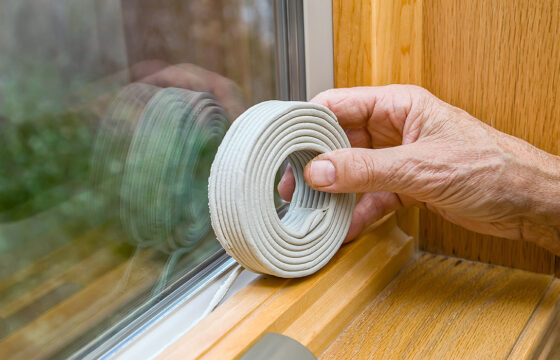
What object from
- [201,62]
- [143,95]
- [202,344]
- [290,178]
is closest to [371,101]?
[290,178]

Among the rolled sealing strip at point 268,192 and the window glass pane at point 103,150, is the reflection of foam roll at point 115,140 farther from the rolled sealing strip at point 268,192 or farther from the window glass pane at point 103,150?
the rolled sealing strip at point 268,192

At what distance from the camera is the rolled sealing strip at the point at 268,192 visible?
0.70m

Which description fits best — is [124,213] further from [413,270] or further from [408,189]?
[413,270]

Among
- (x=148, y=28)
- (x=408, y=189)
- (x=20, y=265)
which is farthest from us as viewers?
(x=408, y=189)

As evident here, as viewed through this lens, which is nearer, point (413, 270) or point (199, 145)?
point (199, 145)

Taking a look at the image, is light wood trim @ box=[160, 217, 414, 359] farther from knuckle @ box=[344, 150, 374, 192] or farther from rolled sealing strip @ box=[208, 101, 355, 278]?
knuckle @ box=[344, 150, 374, 192]

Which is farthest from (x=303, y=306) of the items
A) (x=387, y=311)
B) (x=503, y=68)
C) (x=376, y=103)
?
(x=503, y=68)

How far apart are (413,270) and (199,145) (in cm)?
48

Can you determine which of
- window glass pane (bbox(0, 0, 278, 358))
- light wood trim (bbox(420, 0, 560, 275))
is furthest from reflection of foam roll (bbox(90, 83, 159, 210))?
light wood trim (bbox(420, 0, 560, 275))

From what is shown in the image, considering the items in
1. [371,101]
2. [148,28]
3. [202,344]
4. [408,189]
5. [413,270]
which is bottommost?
[413,270]

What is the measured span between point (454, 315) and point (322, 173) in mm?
333

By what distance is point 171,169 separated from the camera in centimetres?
82

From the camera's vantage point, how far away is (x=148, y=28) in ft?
2.38

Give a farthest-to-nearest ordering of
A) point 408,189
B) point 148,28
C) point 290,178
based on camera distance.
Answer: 1. point 290,178
2. point 408,189
3. point 148,28
